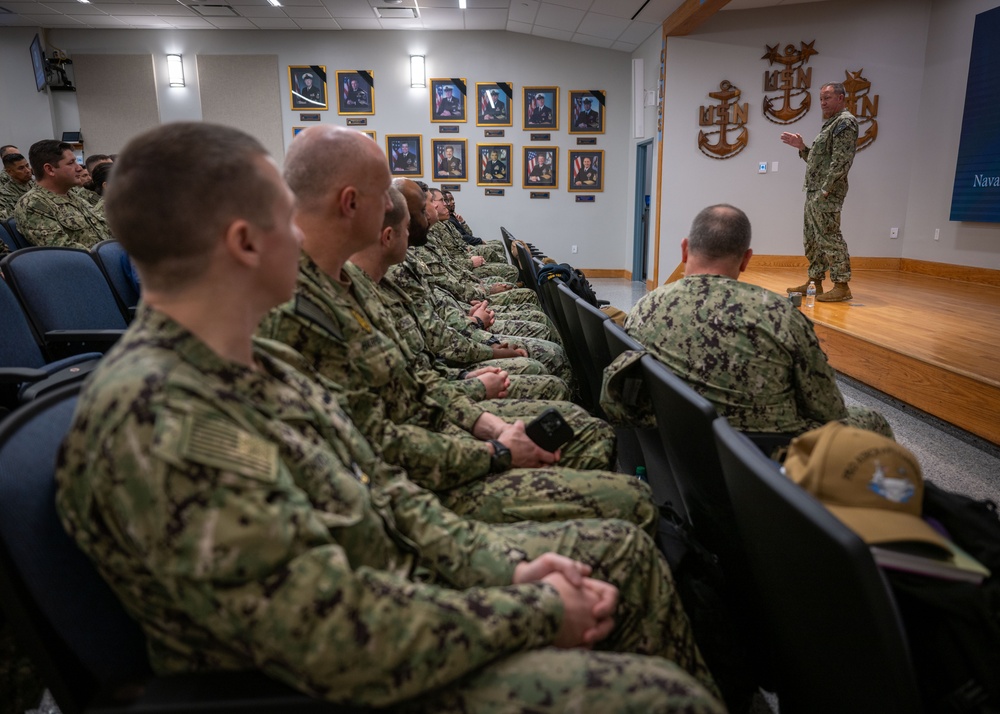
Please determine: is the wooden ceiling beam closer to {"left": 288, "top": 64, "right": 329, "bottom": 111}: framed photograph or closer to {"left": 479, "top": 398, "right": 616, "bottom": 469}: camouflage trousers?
{"left": 288, "top": 64, "right": 329, "bottom": 111}: framed photograph

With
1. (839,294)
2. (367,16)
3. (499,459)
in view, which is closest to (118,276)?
(499,459)

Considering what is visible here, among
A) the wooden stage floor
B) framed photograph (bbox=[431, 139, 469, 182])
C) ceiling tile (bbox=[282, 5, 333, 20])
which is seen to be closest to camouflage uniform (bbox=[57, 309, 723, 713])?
the wooden stage floor

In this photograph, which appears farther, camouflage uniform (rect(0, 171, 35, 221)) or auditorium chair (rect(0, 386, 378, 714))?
camouflage uniform (rect(0, 171, 35, 221))

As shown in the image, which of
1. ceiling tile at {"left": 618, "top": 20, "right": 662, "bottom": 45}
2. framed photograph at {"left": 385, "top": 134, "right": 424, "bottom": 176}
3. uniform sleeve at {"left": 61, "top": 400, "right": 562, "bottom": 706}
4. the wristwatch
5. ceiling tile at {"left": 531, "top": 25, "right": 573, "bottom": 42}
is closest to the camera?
uniform sleeve at {"left": 61, "top": 400, "right": 562, "bottom": 706}

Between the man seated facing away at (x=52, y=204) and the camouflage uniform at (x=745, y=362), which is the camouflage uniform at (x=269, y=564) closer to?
the camouflage uniform at (x=745, y=362)

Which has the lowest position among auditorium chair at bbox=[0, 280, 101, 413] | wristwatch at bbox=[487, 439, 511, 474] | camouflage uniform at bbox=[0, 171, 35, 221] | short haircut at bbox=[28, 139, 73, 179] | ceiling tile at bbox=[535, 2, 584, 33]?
wristwatch at bbox=[487, 439, 511, 474]

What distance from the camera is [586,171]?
9758 millimetres

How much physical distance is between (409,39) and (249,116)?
8.64 ft

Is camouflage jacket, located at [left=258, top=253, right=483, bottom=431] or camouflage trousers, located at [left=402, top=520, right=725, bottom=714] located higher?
camouflage jacket, located at [left=258, top=253, right=483, bottom=431]

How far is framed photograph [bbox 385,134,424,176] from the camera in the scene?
961 centimetres

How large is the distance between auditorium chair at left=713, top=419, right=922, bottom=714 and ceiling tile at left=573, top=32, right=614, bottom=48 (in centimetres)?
898

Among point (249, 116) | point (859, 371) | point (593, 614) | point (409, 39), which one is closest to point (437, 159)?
point (409, 39)

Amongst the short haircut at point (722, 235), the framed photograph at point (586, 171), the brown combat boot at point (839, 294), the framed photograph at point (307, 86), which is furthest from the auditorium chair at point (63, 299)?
the framed photograph at point (586, 171)

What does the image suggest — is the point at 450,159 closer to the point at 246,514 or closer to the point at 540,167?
the point at 540,167
